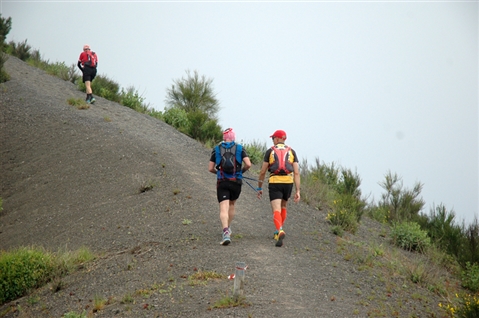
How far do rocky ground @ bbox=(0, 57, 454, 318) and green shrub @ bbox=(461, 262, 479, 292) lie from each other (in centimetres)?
156

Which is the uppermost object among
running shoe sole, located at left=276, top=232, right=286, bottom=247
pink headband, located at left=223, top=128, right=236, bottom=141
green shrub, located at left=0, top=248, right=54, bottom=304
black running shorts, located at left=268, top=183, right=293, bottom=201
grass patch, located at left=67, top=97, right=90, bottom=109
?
pink headband, located at left=223, top=128, right=236, bottom=141

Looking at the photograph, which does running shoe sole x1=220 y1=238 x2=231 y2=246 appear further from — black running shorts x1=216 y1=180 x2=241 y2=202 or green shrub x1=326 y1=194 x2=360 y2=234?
green shrub x1=326 y1=194 x2=360 y2=234

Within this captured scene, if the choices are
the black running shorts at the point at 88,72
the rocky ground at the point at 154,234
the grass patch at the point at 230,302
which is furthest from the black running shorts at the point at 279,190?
the black running shorts at the point at 88,72

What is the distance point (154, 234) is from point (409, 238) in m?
7.18

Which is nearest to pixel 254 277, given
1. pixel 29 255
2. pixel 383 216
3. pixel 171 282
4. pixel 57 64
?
pixel 171 282

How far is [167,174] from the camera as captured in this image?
1585 cm

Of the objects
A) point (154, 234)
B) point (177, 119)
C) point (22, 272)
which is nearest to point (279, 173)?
point (154, 234)

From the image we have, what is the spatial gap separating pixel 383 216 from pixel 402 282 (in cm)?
900

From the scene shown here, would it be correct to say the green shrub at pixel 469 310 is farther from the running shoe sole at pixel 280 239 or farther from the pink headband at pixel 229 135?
the pink headband at pixel 229 135

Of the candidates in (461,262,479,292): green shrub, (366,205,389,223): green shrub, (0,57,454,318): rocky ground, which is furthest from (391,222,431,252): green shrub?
(366,205,389,223): green shrub

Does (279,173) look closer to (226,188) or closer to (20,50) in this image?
(226,188)

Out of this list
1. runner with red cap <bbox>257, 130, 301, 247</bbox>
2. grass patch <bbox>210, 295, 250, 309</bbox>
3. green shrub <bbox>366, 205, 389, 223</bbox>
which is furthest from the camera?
green shrub <bbox>366, 205, 389, 223</bbox>

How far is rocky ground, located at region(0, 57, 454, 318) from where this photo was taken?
938cm

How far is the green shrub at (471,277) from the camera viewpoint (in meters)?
14.0
